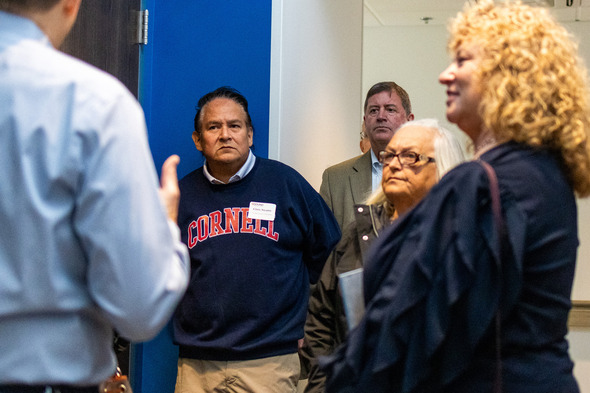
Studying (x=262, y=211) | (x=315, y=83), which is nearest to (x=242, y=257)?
(x=262, y=211)

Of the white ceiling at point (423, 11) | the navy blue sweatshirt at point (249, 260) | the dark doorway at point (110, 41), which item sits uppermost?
the white ceiling at point (423, 11)

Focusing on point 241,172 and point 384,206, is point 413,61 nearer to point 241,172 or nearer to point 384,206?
point 241,172

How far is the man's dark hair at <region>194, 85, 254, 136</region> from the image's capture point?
334 cm

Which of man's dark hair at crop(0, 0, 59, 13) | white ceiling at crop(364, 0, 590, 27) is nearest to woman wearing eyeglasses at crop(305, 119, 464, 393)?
man's dark hair at crop(0, 0, 59, 13)

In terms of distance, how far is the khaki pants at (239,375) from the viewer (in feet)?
10.0

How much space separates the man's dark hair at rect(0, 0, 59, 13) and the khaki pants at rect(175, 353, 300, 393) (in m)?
2.04

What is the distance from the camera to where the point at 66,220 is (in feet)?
4.02

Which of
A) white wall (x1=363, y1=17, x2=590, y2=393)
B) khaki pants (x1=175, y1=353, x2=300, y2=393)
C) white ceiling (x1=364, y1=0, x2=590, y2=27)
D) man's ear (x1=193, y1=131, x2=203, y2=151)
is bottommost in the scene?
khaki pants (x1=175, y1=353, x2=300, y2=393)

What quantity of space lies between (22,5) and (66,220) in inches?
15.6

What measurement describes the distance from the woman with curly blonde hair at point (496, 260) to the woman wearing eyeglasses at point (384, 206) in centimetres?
88

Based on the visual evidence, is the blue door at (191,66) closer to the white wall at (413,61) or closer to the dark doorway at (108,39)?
the dark doorway at (108,39)

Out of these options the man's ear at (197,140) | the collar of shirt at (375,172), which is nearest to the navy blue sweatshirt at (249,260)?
the man's ear at (197,140)

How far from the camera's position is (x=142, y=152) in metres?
1.25

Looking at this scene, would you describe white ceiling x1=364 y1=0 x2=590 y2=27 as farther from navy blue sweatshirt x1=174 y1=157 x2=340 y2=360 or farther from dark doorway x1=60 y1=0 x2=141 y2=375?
navy blue sweatshirt x1=174 y1=157 x2=340 y2=360
